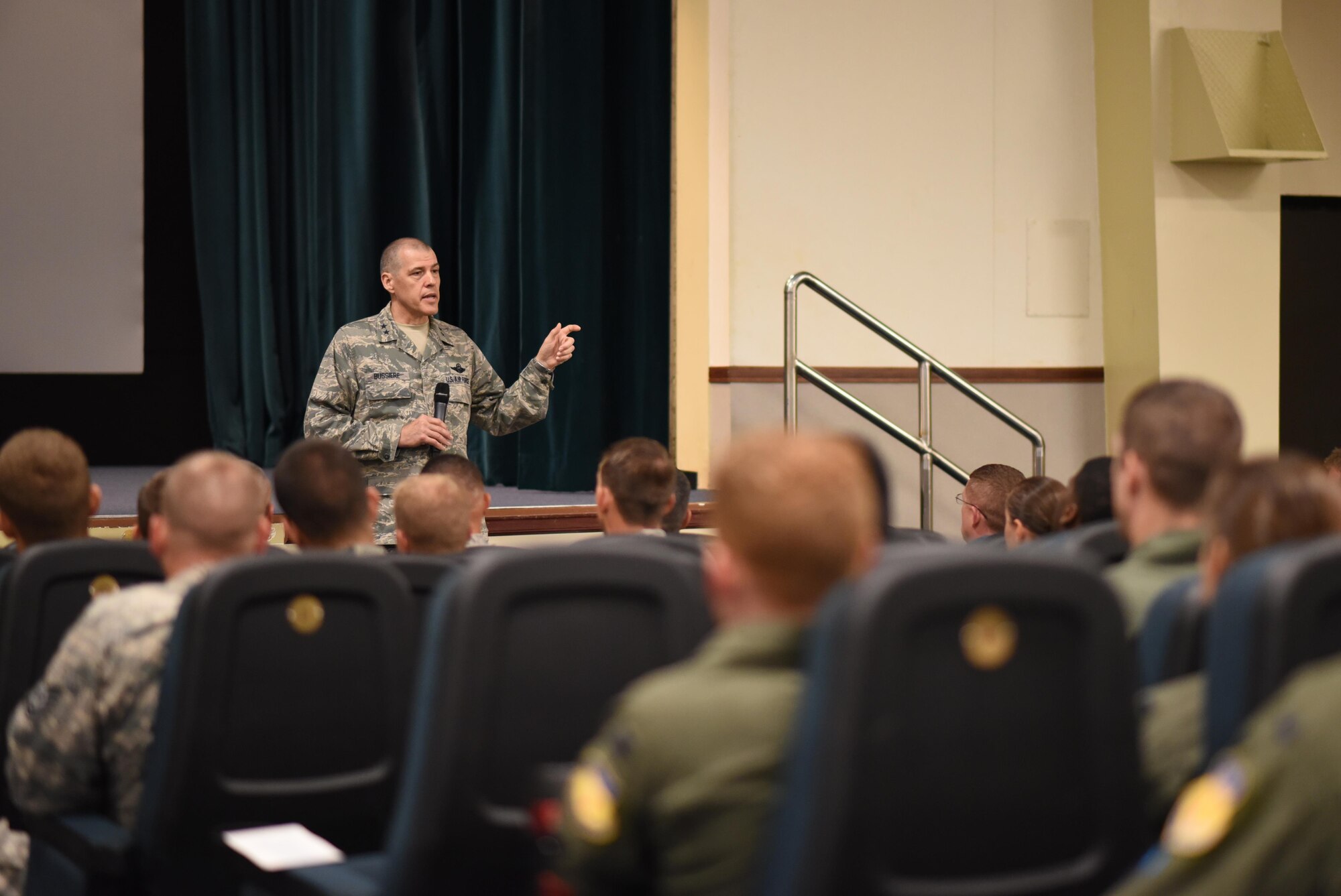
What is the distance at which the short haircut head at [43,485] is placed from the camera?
2500 mm

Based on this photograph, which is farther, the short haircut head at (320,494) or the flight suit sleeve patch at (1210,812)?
the short haircut head at (320,494)

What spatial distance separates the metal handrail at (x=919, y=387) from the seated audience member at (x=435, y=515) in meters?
3.05

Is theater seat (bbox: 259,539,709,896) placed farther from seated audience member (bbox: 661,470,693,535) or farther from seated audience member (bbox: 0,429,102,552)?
seated audience member (bbox: 661,470,693,535)

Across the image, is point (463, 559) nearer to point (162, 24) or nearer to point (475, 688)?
point (475, 688)

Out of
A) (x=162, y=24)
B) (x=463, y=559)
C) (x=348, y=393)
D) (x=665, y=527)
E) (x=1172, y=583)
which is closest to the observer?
(x=1172, y=583)

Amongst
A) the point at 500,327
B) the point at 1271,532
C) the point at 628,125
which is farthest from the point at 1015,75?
the point at 1271,532

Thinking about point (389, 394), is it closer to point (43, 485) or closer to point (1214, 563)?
point (43, 485)

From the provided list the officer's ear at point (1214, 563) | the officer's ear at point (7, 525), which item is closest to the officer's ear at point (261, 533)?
the officer's ear at point (7, 525)

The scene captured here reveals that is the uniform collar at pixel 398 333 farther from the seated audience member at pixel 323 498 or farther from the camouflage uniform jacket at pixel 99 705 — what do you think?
the camouflage uniform jacket at pixel 99 705

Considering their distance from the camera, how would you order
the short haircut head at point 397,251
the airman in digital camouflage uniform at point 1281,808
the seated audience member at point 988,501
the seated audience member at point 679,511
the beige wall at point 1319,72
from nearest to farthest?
1. the airman in digital camouflage uniform at point 1281,808
2. the seated audience member at point 679,511
3. the seated audience member at point 988,501
4. the short haircut head at point 397,251
5. the beige wall at point 1319,72

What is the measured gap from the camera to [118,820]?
206 cm

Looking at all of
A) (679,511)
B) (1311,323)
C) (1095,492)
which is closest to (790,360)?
(679,511)

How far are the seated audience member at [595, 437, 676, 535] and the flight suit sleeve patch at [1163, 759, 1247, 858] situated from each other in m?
1.63

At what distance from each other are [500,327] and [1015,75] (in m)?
2.50
